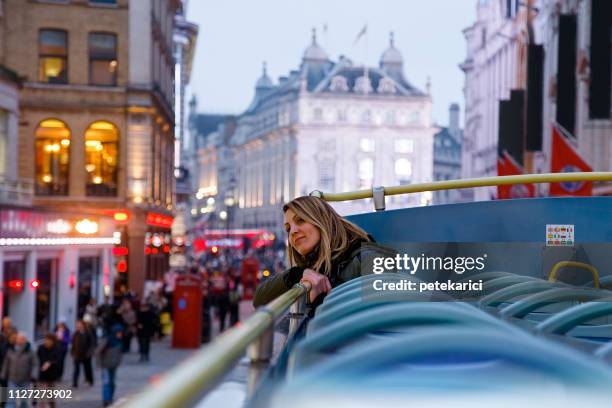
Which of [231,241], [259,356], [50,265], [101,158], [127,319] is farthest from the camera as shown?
[231,241]

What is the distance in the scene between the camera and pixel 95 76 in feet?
163

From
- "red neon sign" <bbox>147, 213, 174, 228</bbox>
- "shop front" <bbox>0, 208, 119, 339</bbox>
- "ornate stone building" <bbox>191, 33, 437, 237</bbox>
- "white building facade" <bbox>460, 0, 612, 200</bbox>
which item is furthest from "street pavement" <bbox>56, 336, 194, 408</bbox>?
"ornate stone building" <bbox>191, 33, 437, 237</bbox>

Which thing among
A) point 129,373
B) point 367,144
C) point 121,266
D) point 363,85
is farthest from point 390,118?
point 129,373

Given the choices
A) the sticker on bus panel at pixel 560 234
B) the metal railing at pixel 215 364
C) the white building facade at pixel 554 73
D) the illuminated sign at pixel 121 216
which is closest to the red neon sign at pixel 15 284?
the white building facade at pixel 554 73

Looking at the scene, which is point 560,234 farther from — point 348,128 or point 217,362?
point 348,128

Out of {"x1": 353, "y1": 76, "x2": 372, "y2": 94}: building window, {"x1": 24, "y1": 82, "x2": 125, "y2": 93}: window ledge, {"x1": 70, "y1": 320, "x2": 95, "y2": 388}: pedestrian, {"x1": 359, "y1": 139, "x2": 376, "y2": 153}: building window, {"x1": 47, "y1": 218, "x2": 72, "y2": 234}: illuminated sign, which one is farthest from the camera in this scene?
{"x1": 359, "y1": 139, "x2": 376, "y2": 153}: building window

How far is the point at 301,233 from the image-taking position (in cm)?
552

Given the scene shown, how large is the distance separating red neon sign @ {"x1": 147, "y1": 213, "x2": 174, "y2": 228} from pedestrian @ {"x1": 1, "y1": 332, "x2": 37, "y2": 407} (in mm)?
33491

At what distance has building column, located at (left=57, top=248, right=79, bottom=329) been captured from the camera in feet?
102

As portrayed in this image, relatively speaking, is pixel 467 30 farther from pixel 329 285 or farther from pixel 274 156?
pixel 329 285

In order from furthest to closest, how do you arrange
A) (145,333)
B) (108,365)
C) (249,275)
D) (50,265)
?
(249,275) → (50,265) → (145,333) → (108,365)

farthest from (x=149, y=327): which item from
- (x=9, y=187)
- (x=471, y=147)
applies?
(x=471, y=147)

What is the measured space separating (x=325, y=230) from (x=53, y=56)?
45.2m

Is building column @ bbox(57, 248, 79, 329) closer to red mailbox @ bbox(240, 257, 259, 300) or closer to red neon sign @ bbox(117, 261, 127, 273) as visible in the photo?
red neon sign @ bbox(117, 261, 127, 273)
